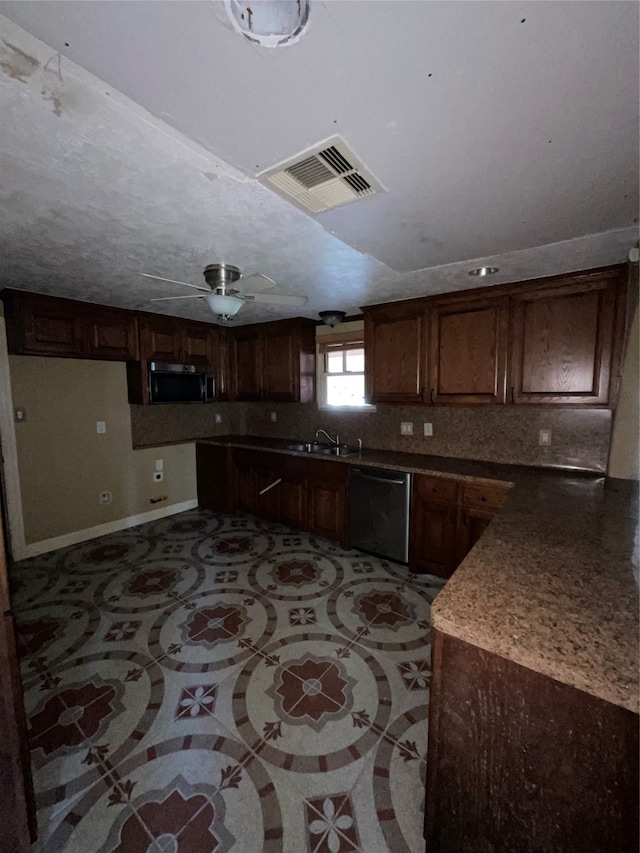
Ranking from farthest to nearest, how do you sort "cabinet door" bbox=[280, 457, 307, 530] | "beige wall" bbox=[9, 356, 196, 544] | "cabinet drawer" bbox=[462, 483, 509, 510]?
1. "cabinet door" bbox=[280, 457, 307, 530]
2. "beige wall" bbox=[9, 356, 196, 544]
3. "cabinet drawer" bbox=[462, 483, 509, 510]

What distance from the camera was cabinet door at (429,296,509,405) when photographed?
8.38 feet

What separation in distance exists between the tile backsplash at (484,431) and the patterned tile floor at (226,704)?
1182 millimetres

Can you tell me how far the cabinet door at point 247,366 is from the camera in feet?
13.5

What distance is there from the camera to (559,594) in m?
1.01

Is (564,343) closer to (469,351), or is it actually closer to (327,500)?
(469,351)

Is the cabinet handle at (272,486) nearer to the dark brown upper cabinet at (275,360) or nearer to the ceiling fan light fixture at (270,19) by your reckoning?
the dark brown upper cabinet at (275,360)

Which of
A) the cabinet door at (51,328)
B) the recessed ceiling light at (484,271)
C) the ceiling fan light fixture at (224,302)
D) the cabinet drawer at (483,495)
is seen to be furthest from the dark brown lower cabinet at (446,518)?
the cabinet door at (51,328)

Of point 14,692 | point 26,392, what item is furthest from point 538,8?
point 26,392

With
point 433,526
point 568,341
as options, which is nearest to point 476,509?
point 433,526

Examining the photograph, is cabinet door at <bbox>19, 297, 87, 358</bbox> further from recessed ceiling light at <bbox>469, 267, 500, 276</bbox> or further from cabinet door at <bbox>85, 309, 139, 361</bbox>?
recessed ceiling light at <bbox>469, 267, 500, 276</bbox>

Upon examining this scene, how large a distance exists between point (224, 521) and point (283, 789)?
9.45 ft

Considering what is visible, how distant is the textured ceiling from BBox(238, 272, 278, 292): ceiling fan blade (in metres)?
0.23

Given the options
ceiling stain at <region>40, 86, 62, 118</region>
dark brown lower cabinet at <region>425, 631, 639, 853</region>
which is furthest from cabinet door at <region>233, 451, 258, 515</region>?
ceiling stain at <region>40, 86, 62, 118</region>

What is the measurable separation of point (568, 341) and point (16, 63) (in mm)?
2824
